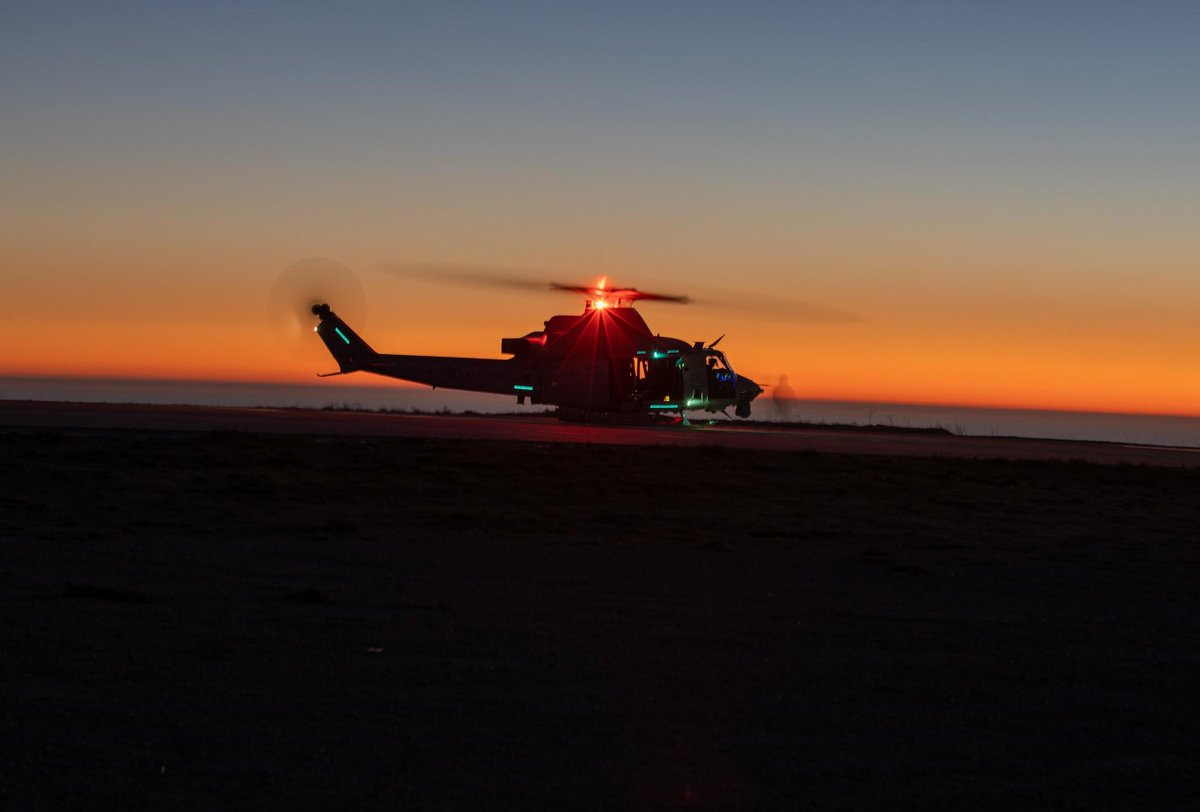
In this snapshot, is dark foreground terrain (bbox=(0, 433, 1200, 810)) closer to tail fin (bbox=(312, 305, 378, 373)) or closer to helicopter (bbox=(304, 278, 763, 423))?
helicopter (bbox=(304, 278, 763, 423))

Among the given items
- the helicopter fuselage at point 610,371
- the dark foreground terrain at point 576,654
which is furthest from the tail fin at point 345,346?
the dark foreground terrain at point 576,654

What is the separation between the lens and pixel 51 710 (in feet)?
19.0

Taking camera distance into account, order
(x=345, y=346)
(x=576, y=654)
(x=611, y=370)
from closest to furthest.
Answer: (x=576, y=654), (x=611, y=370), (x=345, y=346)

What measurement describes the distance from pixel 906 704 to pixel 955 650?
1.60m

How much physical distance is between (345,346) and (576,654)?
37.8 metres

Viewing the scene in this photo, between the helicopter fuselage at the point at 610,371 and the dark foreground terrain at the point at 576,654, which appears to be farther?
the helicopter fuselage at the point at 610,371

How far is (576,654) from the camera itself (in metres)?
7.49

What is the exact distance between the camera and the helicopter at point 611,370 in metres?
37.8

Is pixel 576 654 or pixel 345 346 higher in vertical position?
pixel 345 346

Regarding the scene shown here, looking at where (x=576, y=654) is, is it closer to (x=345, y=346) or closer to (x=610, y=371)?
(x=610, y=371)

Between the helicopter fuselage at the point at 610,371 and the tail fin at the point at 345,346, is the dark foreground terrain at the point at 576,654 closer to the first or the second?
the helicopter fuselage at the point at 610,371

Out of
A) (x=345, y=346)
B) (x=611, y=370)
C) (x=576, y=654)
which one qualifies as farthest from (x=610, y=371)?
(x=576, y=654)

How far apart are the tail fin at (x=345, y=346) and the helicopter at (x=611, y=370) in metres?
5.91

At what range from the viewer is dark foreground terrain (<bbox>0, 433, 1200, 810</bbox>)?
518cm
